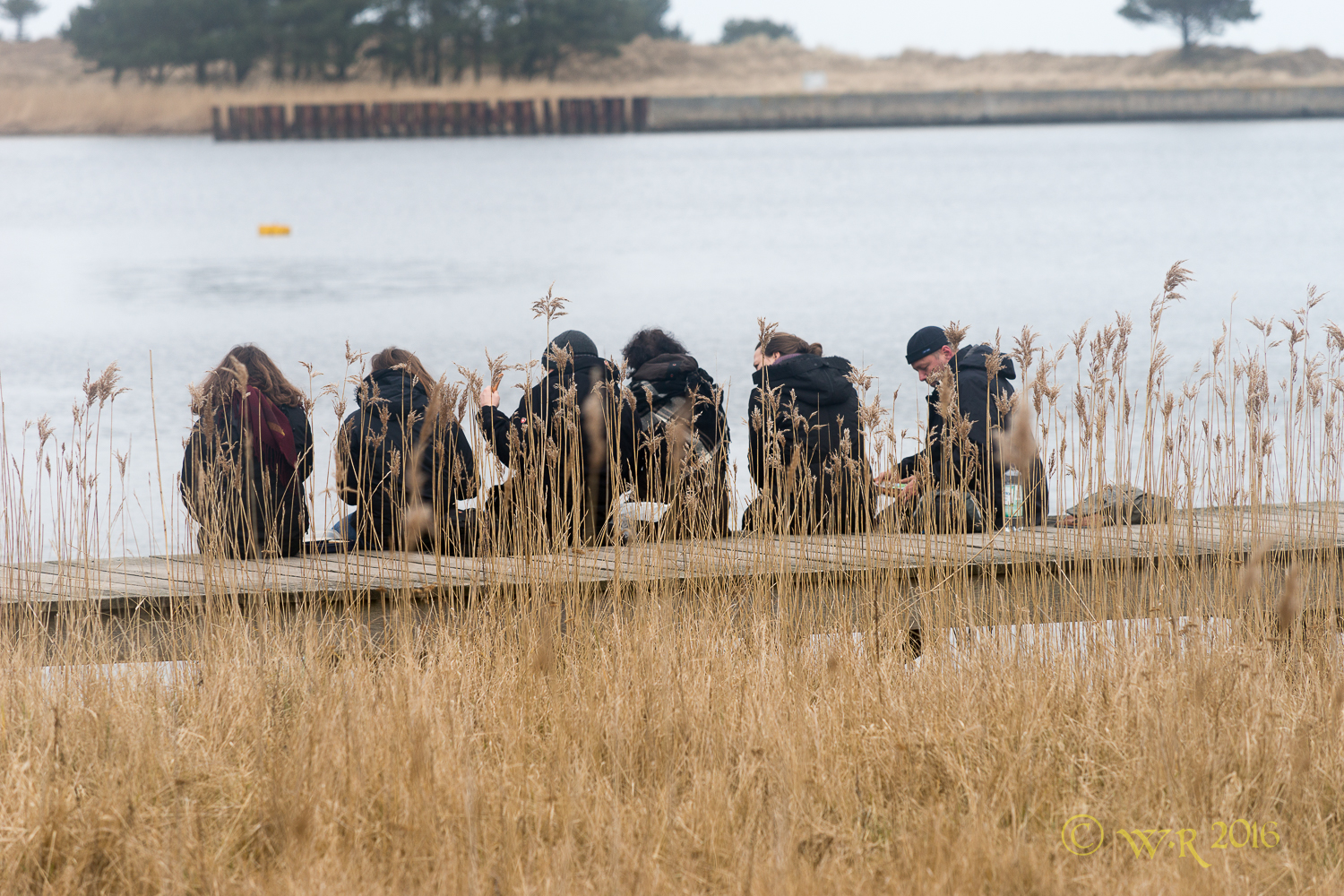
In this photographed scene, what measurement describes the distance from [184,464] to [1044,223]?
1747 cm

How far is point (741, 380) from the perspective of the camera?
902cm

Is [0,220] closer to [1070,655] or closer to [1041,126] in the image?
→ [1070,655]

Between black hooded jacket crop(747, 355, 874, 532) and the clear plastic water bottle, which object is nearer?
the clear plastic water bottle

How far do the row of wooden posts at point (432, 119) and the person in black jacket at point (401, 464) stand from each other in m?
40.8

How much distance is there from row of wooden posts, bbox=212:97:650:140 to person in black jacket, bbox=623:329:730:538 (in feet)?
133

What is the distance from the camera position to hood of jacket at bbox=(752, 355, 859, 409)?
4426 millimetres

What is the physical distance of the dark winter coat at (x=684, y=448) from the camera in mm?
3945

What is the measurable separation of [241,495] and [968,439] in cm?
203

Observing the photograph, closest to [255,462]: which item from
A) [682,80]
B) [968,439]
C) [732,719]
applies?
[732,719]

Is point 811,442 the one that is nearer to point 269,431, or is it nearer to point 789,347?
point 789,347

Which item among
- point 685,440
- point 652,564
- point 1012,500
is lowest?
point 652,564

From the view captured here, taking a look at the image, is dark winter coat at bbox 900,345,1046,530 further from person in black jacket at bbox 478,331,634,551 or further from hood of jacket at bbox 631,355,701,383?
person in black jacket at bbox 478,331,634,551

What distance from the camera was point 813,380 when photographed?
14.5ft

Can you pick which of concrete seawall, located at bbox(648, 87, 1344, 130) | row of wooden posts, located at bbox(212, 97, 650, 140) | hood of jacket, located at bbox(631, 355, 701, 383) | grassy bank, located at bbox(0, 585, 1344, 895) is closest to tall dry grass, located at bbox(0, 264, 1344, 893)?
grassy bank, located at bbox(0, 585, 1344, 895)
